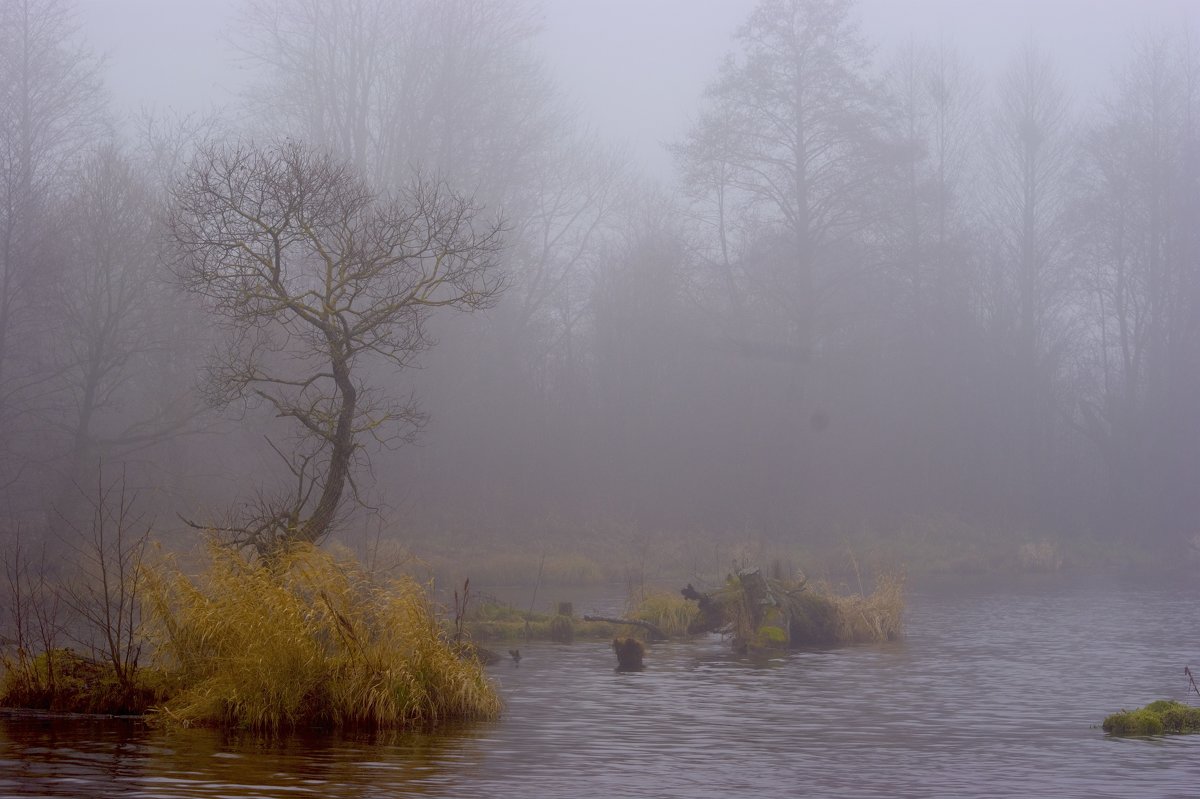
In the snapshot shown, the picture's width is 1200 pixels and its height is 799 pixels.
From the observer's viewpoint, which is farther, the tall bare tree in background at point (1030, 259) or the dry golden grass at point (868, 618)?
the tall bare tree in background at point (1030, 259)

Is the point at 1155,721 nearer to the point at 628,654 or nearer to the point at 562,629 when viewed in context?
the point at 628,654

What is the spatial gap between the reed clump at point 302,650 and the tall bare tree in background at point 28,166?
23.0 m

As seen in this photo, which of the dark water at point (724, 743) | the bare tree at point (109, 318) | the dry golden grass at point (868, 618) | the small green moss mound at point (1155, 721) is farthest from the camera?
Result: the bare tree at point (109, 318)

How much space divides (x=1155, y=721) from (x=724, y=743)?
16.5ft

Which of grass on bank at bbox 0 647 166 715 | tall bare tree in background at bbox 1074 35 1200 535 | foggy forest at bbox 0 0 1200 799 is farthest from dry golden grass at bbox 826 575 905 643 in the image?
tall bare tree in background at bbox 1074 35 1200 535

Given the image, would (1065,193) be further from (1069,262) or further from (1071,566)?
(1071,566)

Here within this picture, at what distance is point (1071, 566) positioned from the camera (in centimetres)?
4850

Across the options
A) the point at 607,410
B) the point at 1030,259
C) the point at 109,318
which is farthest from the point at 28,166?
the point at 1030,259

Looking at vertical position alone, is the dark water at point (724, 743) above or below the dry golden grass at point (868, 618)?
A: below

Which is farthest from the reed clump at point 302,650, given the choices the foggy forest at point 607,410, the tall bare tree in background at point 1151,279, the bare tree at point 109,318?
the tall bare tree in background at point 1151,279

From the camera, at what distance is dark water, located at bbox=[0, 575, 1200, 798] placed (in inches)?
474

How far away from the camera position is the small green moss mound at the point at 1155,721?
616 inches

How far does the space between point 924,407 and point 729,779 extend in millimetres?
44463

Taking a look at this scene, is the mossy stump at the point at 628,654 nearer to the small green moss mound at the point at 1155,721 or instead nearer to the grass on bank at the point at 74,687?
the small green moss mound at the point at 1155,721
